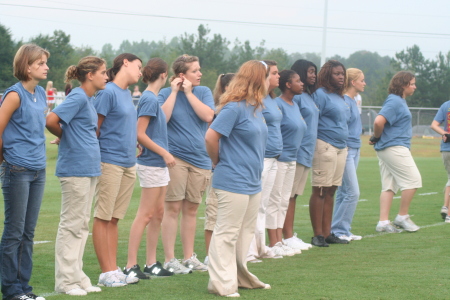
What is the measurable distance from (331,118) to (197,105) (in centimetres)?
257

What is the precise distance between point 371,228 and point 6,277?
6.41m

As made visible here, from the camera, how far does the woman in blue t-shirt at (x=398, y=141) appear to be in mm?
10164

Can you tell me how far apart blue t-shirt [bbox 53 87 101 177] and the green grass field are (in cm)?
103

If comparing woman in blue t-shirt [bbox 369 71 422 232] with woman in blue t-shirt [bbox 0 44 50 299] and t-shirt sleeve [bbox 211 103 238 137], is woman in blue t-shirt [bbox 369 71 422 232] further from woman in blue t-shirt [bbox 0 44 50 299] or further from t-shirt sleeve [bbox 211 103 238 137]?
woman in blue t-shirt [bbox 0 44 50 299]

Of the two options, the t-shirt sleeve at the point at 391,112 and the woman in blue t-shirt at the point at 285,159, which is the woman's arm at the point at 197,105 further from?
the t-shirt sleeve at the point at 391,112

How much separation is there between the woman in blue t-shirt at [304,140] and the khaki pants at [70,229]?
3380 millimetres

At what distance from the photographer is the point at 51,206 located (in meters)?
12.3

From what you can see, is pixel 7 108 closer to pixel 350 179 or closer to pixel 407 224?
pixel 350 179

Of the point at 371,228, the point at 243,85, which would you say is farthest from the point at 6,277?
the point at 371,228

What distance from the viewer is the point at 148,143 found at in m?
6.64

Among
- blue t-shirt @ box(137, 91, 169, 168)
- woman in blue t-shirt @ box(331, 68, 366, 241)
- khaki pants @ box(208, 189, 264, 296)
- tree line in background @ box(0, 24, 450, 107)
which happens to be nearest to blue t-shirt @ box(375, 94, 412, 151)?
woman in blue t-shirt @ box(331, 68, 366, 241)

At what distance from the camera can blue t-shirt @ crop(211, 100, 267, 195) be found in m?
5.94

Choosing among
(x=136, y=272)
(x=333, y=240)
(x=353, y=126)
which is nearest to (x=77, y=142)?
(x=136, y=272)

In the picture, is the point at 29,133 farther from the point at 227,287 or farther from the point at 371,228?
the point at 371,228
